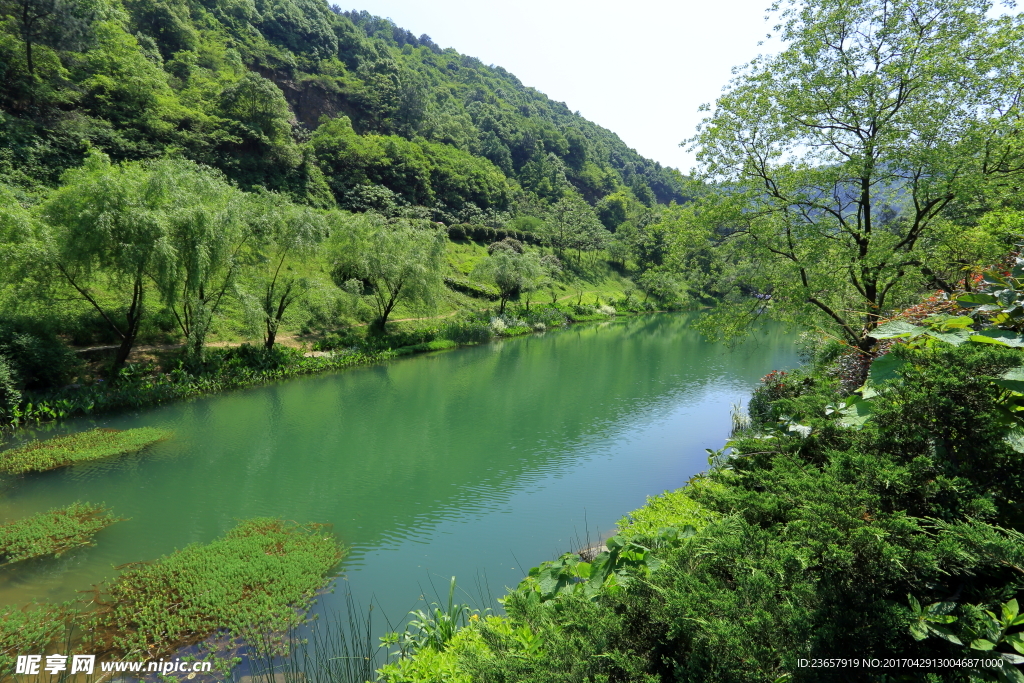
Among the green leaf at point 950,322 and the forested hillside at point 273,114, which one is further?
the forested hillside at point 273,114

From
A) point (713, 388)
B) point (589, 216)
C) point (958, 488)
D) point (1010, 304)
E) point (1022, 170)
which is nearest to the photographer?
point (958, 488)

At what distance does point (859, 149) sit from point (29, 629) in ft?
44.3

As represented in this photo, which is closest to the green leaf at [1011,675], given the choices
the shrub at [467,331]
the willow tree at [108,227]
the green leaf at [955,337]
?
the green leaf at [955,337]

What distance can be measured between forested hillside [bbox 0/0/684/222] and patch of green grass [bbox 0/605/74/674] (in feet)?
39.6

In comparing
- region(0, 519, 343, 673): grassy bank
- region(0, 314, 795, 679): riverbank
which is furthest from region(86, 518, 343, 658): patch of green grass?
region(0, 314, 795, 679): riverbank

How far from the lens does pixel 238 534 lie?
7.52 m

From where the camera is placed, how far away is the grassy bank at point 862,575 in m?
1.84

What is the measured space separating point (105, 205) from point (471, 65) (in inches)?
5556

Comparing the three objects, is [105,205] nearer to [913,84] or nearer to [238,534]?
[238,534]

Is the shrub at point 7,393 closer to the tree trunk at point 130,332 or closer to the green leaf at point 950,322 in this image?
the tree trunk at point 130,332

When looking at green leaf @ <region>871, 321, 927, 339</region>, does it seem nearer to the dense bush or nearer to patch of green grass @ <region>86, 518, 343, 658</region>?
patch of green grass @ <region>86, 518, 343, 658</region>

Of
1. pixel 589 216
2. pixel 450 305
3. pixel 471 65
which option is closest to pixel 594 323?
pixel 450 305

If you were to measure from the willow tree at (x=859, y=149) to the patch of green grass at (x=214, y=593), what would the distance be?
8.59 m

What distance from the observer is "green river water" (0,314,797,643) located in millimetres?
7000
